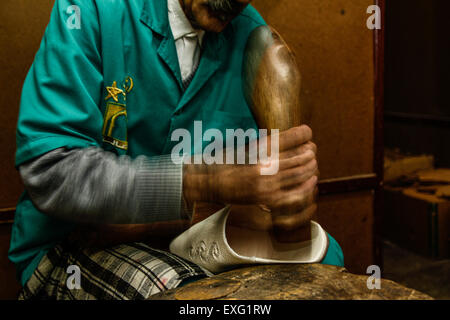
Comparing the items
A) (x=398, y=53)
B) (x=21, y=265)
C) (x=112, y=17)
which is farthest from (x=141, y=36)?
(x=398, y=53)

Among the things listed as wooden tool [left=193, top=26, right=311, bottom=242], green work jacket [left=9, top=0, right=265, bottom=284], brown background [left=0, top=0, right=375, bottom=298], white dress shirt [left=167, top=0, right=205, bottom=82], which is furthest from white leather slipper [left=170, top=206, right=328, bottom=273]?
brown background [left=0, top=0, right=375, bottom=298]

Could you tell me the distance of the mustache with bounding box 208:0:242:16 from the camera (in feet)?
2.42

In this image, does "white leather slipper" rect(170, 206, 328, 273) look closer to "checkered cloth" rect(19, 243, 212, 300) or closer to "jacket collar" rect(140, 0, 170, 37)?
"checkered cloth" rect(19, 243, 212, 300)

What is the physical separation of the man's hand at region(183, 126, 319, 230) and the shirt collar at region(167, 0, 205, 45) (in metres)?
0.28

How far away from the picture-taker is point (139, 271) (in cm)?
74

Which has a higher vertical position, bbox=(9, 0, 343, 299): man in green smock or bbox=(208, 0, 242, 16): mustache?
bbox=(208, 0, 242, 16): mustache

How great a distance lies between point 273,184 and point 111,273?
13.2 inches

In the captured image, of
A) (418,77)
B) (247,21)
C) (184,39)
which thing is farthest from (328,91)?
(418,77)

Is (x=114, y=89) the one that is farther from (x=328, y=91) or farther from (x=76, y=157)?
(x=328, y=91)

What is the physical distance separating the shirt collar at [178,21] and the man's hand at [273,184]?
11.2 inches

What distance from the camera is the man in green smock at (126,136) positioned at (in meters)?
0.67

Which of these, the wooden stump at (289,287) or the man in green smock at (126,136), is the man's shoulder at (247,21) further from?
the wooden stump at (289,287)

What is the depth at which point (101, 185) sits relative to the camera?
2.18 ft

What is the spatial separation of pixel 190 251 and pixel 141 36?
415mm
